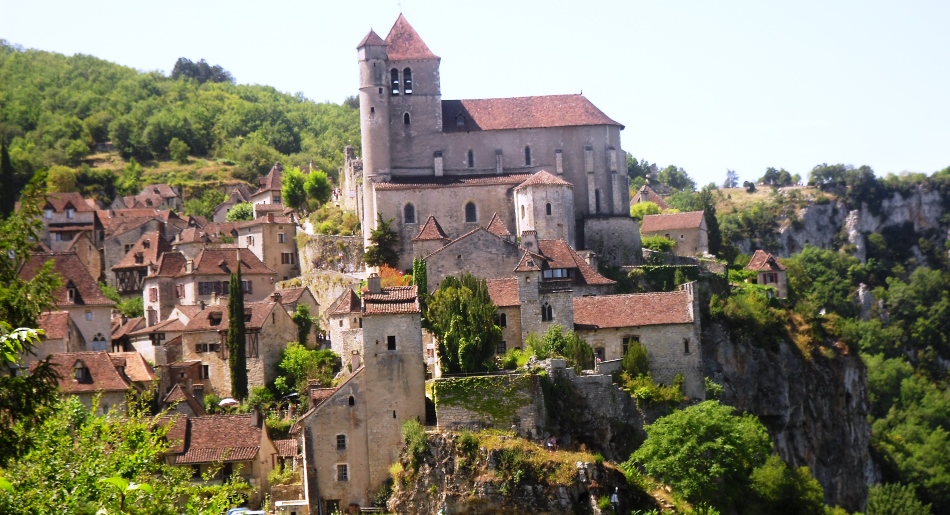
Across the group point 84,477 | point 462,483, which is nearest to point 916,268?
point 462,483

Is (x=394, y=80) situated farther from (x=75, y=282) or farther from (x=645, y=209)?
(x=645, y=209)

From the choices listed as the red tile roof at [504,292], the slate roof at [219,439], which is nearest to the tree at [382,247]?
the red tile roof at [504,292]

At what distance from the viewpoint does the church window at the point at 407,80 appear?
87125 mm

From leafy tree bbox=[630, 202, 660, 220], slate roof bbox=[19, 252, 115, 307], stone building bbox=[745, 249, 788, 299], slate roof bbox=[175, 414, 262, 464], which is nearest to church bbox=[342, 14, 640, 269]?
stone building bbox=[745, 249, 788, 299]

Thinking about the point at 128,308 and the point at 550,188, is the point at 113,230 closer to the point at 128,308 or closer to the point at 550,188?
the point at 128,308

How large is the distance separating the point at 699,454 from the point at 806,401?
2125cm

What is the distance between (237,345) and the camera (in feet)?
226

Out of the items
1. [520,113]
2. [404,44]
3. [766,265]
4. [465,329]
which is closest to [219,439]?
[465,329]

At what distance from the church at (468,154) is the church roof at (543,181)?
6.43 ft

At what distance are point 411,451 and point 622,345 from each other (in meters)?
12.2

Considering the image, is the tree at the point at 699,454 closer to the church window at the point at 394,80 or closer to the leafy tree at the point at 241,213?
the church window at the point at 394,80

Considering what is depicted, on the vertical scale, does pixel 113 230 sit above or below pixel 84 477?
above

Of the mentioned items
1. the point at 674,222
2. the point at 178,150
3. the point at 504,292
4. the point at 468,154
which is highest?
the point at 178,150

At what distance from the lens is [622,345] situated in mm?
61969
